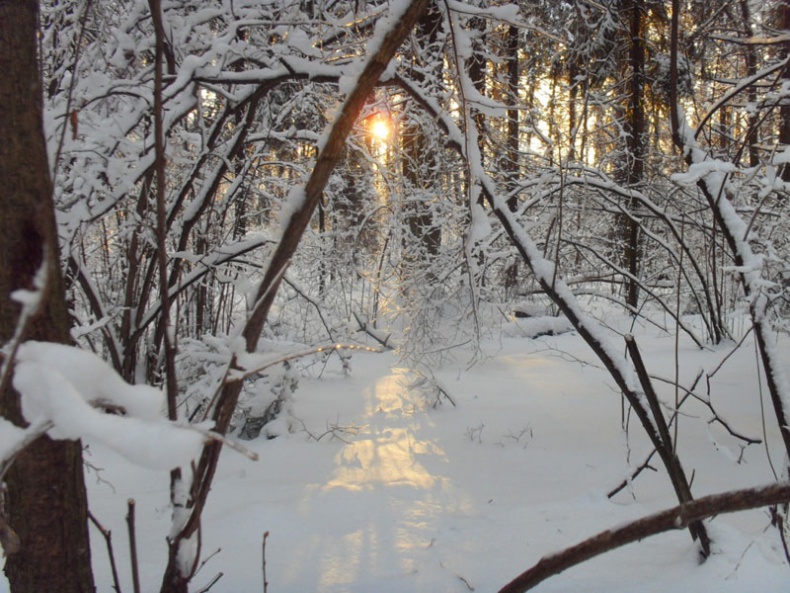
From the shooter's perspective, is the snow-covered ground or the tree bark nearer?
the tree bark

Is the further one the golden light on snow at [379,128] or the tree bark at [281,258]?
the golden light on snow at [379,128]

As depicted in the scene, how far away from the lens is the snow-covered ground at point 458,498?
1879 millimetres

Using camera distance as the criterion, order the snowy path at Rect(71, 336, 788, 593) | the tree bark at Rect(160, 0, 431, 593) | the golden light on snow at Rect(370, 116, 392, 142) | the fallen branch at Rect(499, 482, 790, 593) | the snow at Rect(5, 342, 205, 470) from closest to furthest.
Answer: the snow at Rect(5, 342, 205, 470)
the fallen branch at Rect(499, 482, 790, 593)
the tree bark at Rect(160, 0, 431, 593)
the snowy path at Rect(71, 336, 788, 593)
the golden light on snow at Rect(370, 116, 392, 142)

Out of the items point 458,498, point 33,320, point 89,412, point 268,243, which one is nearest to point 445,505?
point 458,498

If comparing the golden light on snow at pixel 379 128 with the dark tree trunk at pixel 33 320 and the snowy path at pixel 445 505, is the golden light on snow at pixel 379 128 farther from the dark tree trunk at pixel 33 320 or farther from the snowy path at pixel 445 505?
the dark tree trunk at pixel 33 320

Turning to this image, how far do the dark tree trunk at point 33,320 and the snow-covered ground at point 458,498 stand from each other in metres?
0.43

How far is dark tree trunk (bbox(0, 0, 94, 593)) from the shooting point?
3.12 ft

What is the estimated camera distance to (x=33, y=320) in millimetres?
960

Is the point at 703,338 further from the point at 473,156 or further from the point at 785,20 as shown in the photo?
the point at 473,156

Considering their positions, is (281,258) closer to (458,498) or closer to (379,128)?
(458,498)

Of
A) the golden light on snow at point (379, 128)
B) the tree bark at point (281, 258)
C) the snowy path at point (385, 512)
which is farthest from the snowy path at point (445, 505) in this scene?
the golden light on snow at point (379, 128)

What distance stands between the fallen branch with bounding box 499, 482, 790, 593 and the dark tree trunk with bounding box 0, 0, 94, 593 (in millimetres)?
951

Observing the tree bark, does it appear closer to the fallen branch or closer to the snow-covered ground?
the snow-covered ground

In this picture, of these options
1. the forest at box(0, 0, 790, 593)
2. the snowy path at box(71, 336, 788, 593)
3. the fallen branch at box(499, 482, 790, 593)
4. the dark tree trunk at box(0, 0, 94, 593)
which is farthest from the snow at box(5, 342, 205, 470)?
the snowy path at box(71, 336, 788, 593)
